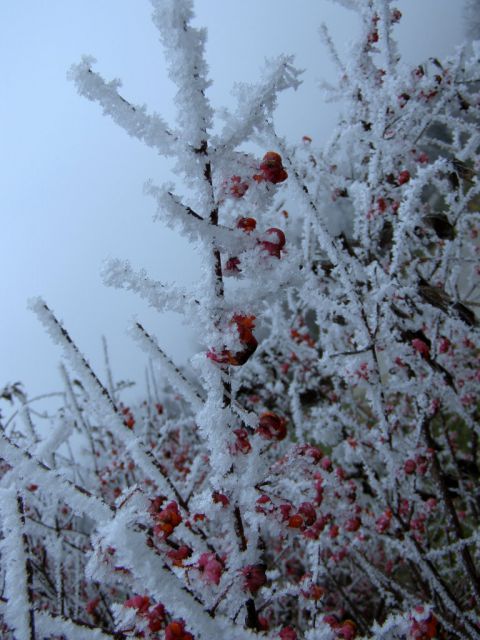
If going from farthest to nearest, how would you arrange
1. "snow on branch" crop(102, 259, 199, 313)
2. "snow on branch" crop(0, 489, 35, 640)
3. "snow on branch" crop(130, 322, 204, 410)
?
"snow on branch" crop(130, 322, 204, 410) < "snow on branch" crop(102, 259, 199, 313) < "snow on branch" crop(0, 489, 35, 640)

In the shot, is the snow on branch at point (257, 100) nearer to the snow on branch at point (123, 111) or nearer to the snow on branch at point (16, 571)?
the snow on branch at point (123, 111)

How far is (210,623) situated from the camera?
2.50 feet

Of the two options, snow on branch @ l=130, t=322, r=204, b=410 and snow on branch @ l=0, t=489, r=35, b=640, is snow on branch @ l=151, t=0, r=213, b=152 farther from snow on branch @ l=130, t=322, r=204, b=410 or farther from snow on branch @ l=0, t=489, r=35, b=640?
snow on branch @ l=0, t=489, r=35, b=640

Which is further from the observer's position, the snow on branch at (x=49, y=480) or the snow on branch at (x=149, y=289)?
the snow on branch at (x=149, y=289)

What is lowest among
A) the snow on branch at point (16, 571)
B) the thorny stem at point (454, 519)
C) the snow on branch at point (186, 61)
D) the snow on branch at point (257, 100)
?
the thorny stem at point (454, 519)

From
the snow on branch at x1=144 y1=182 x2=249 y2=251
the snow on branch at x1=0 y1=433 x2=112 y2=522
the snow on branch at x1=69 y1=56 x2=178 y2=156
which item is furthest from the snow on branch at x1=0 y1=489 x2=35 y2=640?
the snow on branch at x1=69 y1=56 x2=178 y2=156

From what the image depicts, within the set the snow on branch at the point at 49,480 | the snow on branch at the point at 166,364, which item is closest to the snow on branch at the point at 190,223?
the snow on branch at the point at 166,364

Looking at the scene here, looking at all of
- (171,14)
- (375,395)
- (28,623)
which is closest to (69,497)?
(28,623)

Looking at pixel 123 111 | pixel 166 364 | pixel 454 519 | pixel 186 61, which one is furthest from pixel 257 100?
pixel 454 519

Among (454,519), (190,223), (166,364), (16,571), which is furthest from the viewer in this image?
(454,519)

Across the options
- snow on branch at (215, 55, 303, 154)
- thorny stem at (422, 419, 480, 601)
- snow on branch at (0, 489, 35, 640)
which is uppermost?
snow on branch at (215, 55, 303, 154)

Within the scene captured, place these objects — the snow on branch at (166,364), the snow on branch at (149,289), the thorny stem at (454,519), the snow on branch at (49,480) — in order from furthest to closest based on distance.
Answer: the thorny stem at (454,519) → the snow on branch at (166,364) → the snow on branch at (149,289) → the snow on branch at (49,480)

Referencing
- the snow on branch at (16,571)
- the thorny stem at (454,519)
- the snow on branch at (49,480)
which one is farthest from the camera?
the thorny stem at (454,519)

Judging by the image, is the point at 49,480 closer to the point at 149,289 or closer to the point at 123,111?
the point at 149,289
